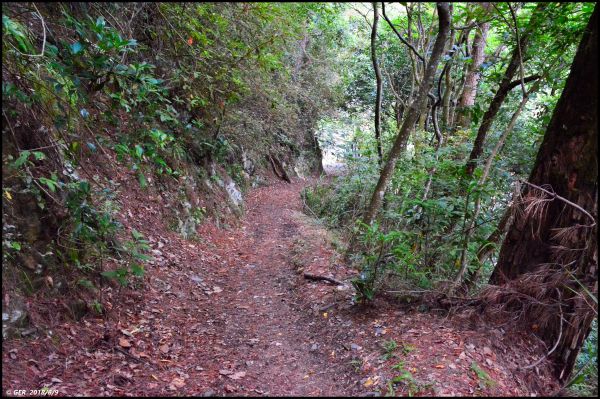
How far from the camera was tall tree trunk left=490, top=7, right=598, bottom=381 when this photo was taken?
11.8 feet

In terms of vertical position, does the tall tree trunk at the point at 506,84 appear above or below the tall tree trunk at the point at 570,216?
above

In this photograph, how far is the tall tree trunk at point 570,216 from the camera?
Result: 359 cm

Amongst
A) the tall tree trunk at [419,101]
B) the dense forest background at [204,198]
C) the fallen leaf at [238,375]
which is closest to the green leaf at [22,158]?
the dense forest background at [204,198]

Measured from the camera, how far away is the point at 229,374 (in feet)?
12.7

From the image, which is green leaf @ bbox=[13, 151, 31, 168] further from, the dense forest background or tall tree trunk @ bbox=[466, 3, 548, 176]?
tall tree trunk @ bbox=[466, 3, 548, 176]

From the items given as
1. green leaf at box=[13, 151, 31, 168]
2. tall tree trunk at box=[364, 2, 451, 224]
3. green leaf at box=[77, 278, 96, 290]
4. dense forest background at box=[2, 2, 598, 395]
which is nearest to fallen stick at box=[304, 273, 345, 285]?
dense forest background at box=[2, 2, 598, 395]

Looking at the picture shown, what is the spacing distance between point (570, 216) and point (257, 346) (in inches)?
151

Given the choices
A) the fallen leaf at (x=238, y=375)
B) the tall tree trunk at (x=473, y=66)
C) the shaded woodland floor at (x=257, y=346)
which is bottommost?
the fallen leaf at (x=238, y=375)

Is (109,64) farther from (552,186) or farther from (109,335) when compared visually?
(552,186)

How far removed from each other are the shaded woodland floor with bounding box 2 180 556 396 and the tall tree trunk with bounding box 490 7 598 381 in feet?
1.46

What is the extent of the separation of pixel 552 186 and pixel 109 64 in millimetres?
4981

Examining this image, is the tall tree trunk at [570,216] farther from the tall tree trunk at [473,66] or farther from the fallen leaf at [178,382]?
the tall tree trunk at [473,66]

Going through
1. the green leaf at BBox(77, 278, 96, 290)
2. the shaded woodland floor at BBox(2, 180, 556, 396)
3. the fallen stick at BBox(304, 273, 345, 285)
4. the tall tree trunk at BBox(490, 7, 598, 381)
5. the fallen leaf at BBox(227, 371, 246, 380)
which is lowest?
the fallen leaf at BBox(227, 371, 246, 380)

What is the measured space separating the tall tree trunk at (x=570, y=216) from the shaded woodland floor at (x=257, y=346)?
0.45 metres
